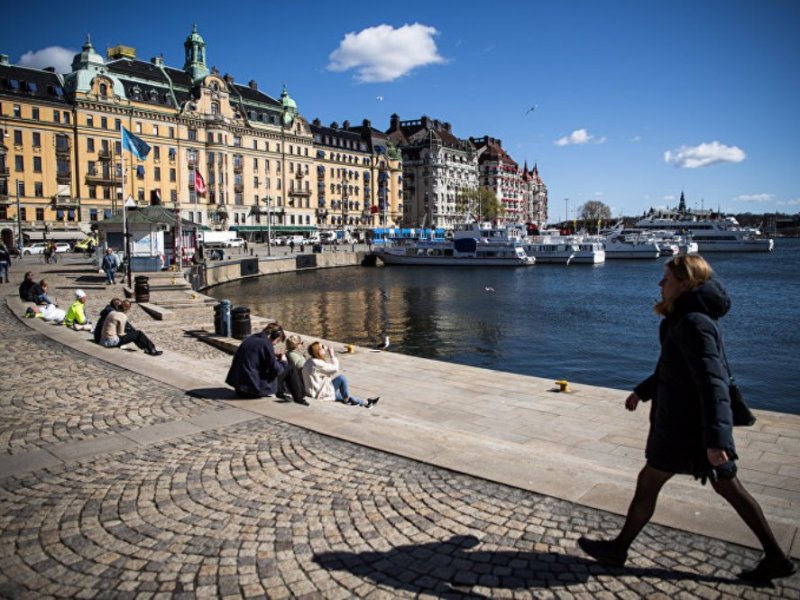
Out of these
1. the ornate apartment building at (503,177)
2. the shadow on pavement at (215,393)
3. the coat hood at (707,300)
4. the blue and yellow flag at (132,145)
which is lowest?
the shadow on pavement at (215,393)

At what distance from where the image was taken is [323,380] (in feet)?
35.3

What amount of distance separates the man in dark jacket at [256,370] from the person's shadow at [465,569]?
5445mm

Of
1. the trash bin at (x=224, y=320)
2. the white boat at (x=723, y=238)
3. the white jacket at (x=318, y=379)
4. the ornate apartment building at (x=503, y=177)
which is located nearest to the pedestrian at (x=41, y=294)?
the trash bin at (x=224, y=320)

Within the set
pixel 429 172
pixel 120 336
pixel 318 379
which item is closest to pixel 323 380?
pixel 318 379

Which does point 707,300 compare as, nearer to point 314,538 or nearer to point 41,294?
point 314,538

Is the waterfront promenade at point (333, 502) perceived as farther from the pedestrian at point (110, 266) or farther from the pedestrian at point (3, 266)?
the pedestrian at point (3, 266)

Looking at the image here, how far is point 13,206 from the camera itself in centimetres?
7294

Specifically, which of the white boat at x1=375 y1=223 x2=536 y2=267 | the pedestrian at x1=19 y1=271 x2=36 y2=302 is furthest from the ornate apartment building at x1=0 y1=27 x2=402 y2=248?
the pedestrian at x1=19 y1=271 x2=36 y2=302

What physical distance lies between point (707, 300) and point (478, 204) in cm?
14604

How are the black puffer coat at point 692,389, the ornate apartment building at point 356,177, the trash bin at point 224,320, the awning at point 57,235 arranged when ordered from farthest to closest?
the ornate apartment building at point 356,177 < the awning at point 57,235 < the trash bin at point 224,320 < the black puffer coat at point 692,389

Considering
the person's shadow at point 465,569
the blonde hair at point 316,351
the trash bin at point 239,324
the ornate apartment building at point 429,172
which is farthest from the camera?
the ornate apartment building at point 429,172

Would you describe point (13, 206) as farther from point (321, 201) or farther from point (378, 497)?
point (378, 497)

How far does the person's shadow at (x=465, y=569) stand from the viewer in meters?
4.64

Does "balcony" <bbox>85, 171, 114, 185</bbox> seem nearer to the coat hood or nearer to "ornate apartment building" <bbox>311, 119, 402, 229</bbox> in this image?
"ornate apartment building" <bbox>311, 119, 402, 229</bbox>
